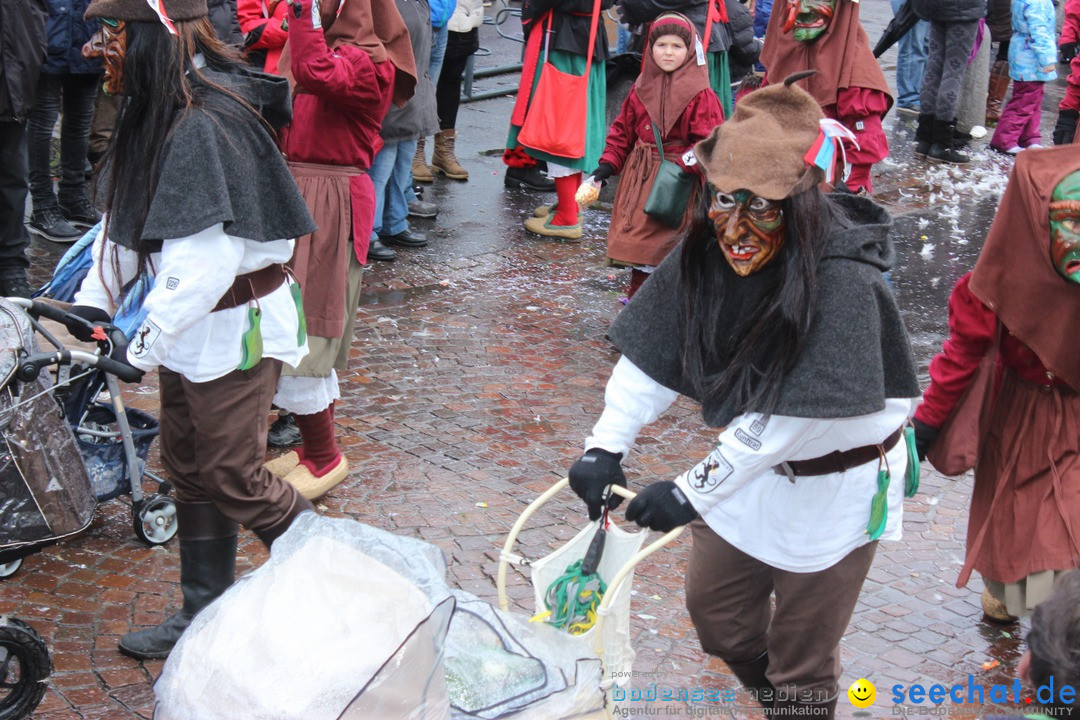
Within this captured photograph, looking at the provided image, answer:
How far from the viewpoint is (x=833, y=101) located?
22.3 feet

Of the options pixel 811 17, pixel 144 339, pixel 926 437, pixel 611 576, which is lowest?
pixel 926 437

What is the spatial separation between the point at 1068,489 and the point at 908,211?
6770mm

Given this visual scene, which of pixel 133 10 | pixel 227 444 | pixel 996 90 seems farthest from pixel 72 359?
pixel 996 90

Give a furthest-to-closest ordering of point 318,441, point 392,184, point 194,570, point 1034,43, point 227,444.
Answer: point 1034,43
point 392,184
point 318,441
point 194,570
point 227,444

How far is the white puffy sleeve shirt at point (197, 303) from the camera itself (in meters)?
3.52

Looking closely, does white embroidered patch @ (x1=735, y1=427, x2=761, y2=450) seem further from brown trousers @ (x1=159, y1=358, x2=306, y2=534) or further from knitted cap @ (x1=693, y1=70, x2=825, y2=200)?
brown trousers @ (x1=159, y1=358, x2=306, y2=534)

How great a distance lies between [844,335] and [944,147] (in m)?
9.66

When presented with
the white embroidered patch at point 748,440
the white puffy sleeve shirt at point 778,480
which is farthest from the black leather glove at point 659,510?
the white embroidered patch at point 748,440

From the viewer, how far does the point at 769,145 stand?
9.72 ft

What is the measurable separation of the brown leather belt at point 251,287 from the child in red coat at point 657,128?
3025 millimetres

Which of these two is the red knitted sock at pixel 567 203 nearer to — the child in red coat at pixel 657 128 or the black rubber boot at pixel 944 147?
the child in red coat at pixel 657 128

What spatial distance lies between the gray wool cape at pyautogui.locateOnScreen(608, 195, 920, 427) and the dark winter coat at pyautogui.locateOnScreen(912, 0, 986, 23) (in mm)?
9081

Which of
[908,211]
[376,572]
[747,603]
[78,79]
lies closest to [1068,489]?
[747,603]

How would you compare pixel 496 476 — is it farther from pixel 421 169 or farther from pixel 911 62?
pixel 911 62
